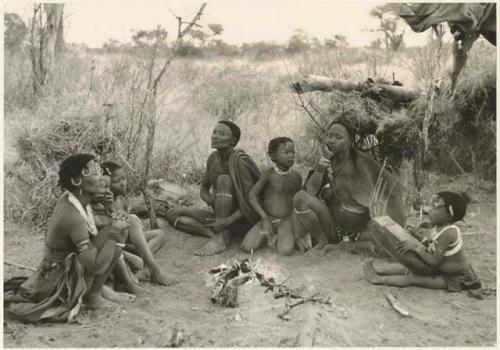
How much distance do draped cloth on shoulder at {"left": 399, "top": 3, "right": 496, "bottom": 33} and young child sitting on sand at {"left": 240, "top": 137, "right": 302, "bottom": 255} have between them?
1.53 metres

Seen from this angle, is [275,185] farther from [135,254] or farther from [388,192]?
[135,254]

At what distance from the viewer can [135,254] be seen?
4758 mm

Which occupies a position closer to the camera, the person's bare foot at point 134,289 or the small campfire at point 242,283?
the small campfire at point 242,283

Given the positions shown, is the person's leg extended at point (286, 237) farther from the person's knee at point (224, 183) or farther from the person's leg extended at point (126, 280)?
the person's leg extended at point (126, 280)

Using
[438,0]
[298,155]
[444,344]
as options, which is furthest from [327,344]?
[298,155]

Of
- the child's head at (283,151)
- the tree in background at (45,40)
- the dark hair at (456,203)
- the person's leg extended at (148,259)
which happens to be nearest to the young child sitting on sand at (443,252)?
the dark hair at (456,203)

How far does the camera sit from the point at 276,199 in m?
5.37

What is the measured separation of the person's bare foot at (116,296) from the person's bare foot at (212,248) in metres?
1.11

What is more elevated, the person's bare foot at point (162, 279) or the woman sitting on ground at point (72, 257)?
the woman sitting on ground at point (72, 257)

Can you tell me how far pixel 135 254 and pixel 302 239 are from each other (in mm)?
1430

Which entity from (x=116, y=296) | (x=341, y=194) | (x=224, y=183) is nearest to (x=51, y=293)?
(x=116, y=296)

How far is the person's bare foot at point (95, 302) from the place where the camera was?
404 cm

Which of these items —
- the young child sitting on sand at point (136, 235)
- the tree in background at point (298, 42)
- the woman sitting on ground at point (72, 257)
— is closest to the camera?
the woman sitting on ground at point (72, 257)

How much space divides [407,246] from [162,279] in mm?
1799
